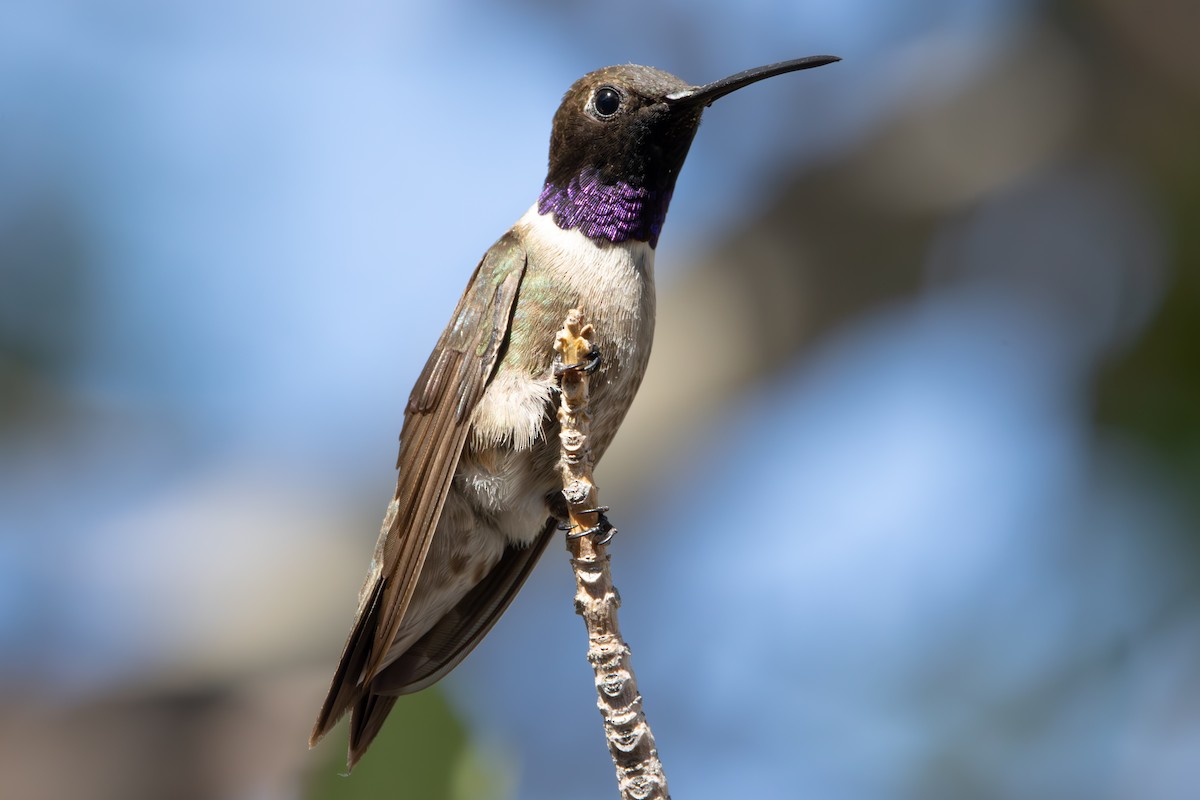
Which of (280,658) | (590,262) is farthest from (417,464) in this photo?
(280,658)

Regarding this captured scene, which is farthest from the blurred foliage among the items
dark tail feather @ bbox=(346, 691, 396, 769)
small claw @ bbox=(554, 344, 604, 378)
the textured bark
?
small claw @ bbox=(554, 344, 604, 378)

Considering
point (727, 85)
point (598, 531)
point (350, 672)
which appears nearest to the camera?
point (598, 531)

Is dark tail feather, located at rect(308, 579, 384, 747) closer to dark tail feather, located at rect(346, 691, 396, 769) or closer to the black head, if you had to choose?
dark tail feather, located at rect(346, 691, 396, 769)

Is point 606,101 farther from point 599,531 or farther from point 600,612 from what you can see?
point 600,612

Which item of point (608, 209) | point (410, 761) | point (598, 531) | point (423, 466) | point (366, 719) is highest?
point (608, 209)

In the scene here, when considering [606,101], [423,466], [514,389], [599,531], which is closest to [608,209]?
[606,101]

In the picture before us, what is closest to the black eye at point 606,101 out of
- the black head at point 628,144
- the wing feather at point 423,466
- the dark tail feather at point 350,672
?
the black head at point 628,144

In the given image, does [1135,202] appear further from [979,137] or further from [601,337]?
[601,337]
